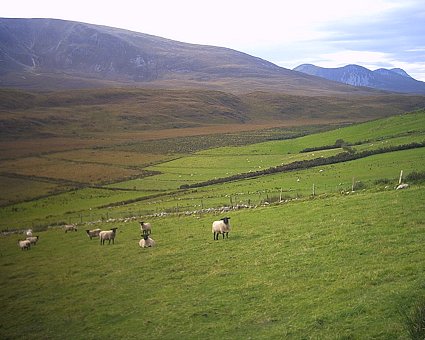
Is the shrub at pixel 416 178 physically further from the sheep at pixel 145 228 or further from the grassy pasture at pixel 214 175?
the sheep at pixel 145 228

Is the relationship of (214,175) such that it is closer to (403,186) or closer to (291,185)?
(291,185)

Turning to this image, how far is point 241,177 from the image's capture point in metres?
66.4

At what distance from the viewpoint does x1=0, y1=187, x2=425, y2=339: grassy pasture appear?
14820 millimetres

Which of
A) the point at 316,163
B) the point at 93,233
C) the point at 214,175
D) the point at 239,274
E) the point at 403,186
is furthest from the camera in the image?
the point at 214,175

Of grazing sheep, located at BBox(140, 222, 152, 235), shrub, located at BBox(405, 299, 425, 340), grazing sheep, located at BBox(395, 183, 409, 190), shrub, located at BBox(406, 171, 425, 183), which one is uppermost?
shrub, located at BBox(406, 171, 425, 183)

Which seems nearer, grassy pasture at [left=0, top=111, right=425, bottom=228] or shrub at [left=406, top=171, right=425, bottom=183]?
shrub at [left=406, top=171, right=425, bottom=183]

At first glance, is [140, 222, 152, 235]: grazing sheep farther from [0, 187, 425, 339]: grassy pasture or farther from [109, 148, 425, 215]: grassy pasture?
[109, 148, 425, 215]: grassy pasture

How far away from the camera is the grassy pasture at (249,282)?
14.8 m

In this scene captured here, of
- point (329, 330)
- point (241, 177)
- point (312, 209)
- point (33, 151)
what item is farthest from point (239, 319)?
point (33, 151)

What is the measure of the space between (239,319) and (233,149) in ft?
310

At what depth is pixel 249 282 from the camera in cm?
1905

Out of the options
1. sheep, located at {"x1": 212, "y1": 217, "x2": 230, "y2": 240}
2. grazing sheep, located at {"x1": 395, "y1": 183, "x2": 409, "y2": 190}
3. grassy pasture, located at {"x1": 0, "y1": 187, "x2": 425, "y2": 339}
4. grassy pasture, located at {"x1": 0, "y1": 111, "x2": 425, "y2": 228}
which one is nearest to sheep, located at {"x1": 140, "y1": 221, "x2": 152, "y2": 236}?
grassy pasture, located at {"x1": 0, "y1": 187, "x2": 425, "y2": 339}

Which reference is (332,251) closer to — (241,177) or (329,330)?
(329,330)

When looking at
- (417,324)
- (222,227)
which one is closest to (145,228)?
(222,227)
